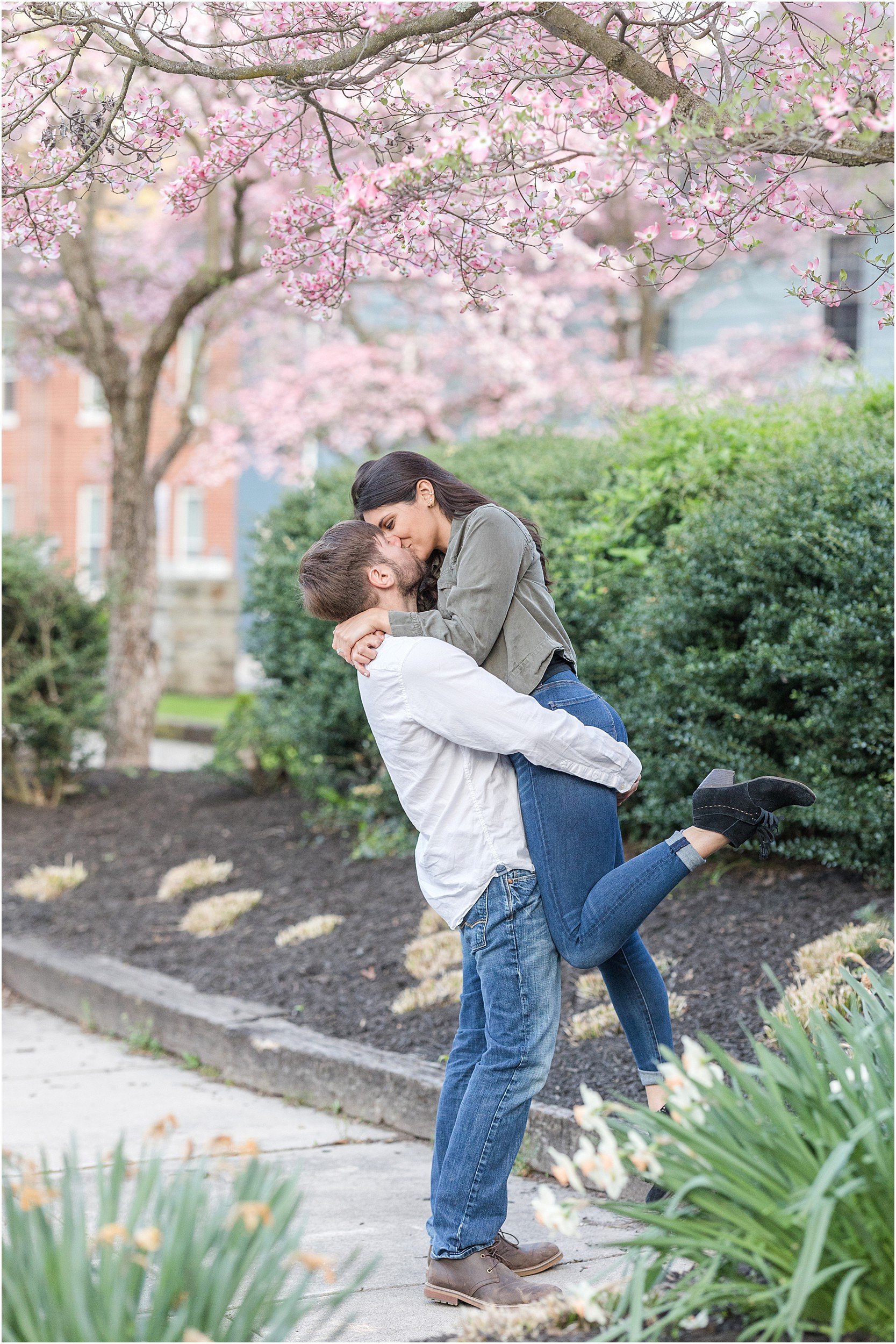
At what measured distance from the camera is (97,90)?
411cm

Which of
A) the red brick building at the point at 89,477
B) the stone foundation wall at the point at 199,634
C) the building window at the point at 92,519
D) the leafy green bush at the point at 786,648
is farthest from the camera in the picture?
the building window at the point at 92,519

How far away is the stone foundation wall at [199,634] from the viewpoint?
19.3m

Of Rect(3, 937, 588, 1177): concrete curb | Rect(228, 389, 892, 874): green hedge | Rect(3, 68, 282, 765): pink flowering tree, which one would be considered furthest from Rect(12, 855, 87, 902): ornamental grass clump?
Rect(228, 389, 892, 874): green hedge

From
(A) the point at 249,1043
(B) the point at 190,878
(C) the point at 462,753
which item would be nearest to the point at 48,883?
(B) the point at 190,878

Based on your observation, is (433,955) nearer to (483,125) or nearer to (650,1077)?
(650,1077)

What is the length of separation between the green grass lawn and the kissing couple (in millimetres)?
12566

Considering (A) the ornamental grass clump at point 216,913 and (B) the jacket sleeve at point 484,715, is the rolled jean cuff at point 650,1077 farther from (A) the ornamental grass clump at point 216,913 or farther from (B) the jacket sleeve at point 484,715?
(A) the ornamental grass clump at point 216,913

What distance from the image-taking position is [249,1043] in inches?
202

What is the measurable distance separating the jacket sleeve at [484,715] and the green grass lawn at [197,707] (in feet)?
41.8

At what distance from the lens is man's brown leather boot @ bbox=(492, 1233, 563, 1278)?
3.14 metres

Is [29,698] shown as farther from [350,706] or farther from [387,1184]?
[387,1184]

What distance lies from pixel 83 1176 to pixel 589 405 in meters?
14.0

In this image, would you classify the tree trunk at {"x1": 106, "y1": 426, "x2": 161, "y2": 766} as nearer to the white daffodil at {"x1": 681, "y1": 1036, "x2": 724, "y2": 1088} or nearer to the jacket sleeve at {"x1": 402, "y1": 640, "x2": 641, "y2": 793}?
the jacket sleeve at {"x1": 402, "y1": 640, "x2": 641, "y2": 793}

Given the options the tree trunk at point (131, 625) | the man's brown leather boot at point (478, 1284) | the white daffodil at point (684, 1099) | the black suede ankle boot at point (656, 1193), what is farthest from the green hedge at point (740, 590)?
the tree trunk at point (131, 625)
